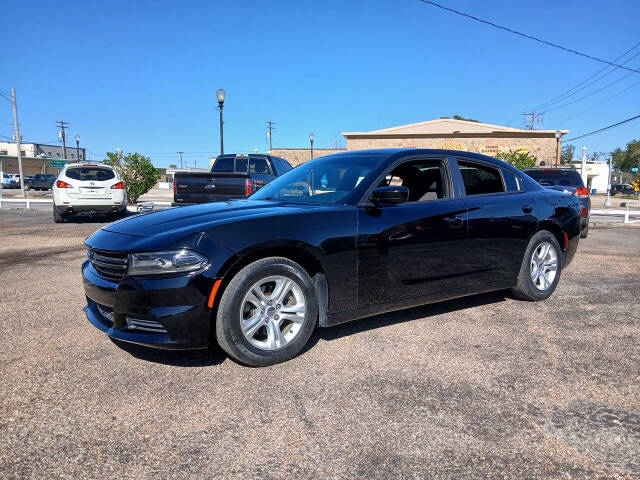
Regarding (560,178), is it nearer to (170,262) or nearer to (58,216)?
(170,262)

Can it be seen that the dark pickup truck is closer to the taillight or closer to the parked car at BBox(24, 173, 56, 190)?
the taillight

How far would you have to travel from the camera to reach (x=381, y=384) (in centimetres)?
307

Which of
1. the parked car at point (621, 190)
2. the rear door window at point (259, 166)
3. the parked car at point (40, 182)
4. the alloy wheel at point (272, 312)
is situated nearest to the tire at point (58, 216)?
the rear door window at point (259, 166)

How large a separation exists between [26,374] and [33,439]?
36.8 inches

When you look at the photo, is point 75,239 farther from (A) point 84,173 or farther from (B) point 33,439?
(B) point 33,439

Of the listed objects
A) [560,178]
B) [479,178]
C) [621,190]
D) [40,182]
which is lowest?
[621,190]

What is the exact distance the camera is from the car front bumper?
300cm

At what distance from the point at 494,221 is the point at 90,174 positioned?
1105 centimetres

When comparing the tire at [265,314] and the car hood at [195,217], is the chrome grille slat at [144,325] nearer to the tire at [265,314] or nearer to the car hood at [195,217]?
the tire at [265,314]

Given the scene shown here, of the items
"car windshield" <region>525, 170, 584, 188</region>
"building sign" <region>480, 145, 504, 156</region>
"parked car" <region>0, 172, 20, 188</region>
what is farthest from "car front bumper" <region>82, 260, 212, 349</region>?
"parked car" <region>0, 172, 20, 188</region>

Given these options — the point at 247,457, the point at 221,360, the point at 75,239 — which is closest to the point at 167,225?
the point at 221,360

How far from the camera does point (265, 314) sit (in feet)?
10.9

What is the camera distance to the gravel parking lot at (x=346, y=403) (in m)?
2.22

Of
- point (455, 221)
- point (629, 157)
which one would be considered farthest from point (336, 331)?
point (629, 157)
